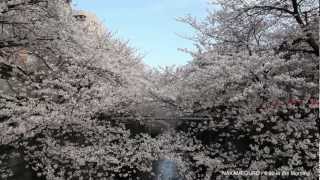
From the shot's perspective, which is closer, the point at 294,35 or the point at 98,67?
the point at 294,35

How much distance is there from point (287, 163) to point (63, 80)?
635cm

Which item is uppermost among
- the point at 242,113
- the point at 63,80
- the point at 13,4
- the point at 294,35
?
the point at 13,4

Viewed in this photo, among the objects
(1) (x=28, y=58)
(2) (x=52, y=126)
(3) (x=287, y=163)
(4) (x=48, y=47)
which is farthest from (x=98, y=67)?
(3) (x=287, y=163)

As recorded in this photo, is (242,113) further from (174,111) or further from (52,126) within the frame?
(52,126)

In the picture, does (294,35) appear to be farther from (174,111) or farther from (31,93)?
(31,93)

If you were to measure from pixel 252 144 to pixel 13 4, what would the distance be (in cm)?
722

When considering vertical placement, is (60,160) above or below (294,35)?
below

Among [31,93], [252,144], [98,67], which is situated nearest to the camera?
[252,144]

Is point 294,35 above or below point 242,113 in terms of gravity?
above

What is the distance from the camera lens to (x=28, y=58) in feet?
50.0

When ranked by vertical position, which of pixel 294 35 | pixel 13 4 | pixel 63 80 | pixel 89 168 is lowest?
pixel 89 168

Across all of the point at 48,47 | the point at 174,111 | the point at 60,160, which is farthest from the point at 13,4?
the point at 174,111

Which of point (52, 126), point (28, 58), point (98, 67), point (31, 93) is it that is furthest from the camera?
point (28, 58)

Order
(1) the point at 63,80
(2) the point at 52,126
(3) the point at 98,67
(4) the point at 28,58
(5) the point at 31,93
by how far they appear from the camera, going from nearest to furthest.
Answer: (2) the point at 52,126 < (1) the point at 63,80 < (5) the point at 31,93 < (3) the point at 98,67 < (4) the point at 28,58
